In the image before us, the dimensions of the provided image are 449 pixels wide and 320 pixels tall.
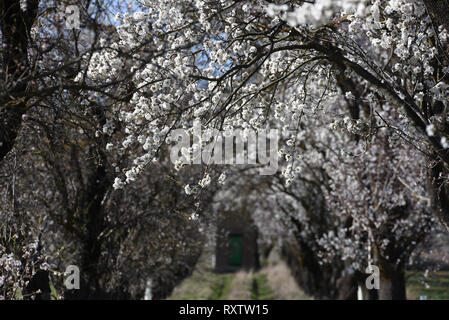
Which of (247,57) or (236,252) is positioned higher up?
(247,57)

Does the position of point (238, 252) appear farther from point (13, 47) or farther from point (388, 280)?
point (13, 47)

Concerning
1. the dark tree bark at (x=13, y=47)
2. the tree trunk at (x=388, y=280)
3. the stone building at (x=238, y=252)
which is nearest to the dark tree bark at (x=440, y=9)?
the dark tree bark at (x=13, y=47)

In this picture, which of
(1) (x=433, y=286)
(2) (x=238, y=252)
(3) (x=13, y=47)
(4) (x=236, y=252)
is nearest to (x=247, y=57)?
(3) (x=13, y=47)

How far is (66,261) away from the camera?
10.6m

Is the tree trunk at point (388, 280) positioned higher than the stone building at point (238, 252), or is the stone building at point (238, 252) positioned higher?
the stone building at point (238, 252)

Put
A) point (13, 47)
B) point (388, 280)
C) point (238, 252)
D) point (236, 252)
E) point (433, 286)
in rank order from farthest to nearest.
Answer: point (238, 252), point (236, 252), point (433, 286), point (388, 280), point (13, 47)

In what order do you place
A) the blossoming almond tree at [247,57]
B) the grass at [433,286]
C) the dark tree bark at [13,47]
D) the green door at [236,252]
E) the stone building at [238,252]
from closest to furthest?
the dark tree bark at [13,47] < the blossoming almond tree at [247,57] < the grass at [433,286] < the stone building at [238,252] < the green door at [236,252]

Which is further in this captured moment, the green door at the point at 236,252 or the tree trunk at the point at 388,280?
the green door at the point at 236,252

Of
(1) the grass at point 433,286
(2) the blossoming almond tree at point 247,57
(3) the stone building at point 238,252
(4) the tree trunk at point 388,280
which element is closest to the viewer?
(2) the blossoming almond tree at point 247,57

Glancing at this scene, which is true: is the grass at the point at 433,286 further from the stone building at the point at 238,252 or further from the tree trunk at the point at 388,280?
the stone building at the point at 238,252

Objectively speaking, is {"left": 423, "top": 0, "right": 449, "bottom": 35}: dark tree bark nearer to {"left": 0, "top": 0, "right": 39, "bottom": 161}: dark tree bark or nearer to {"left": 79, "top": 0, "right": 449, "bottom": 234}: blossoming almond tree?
{"left": 79, "top": 0, "right": 449, "bottom": 234}: blossoming almond tree

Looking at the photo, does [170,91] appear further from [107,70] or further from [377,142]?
[377,142]

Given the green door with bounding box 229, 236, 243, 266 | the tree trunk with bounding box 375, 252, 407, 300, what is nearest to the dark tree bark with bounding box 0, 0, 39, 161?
the tree trunk with bounding box 375, 252, 407, 300
